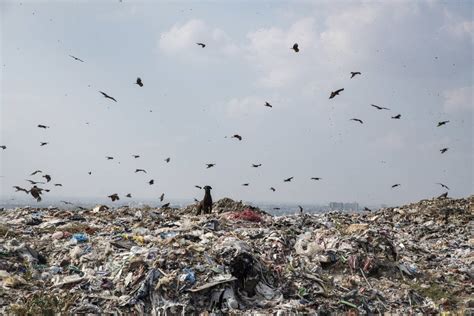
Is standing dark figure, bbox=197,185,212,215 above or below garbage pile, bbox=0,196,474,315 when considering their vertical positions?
above

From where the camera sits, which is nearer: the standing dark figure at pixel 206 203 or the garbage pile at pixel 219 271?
the garbage pile at pixel 219 271

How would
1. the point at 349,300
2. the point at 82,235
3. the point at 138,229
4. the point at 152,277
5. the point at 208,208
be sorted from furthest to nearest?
the point at 208,208
the point at 138,229
the point at 82,235
the point at 349,300
the point at 152,277

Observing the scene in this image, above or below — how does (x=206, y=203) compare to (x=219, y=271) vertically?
above

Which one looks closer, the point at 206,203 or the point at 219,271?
the point at 219,271

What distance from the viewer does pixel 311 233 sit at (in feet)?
32.7

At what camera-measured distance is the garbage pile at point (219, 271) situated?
6.45 meters

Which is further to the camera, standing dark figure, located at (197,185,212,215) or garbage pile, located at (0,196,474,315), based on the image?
standing dark figure, located at (197,185,212,215)

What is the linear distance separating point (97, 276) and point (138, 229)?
2576 mm

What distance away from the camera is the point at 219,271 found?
6.93 meters

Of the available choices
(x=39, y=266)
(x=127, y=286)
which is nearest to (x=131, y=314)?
(x=127, y=286)

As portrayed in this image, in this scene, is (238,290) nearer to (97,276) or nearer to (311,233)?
(97,276)

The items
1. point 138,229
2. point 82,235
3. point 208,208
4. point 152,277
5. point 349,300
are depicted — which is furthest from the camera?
point 208,208

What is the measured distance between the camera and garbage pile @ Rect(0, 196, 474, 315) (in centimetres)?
645

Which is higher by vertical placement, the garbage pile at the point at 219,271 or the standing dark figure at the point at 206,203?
the standing dark figure at the point at 206,203
